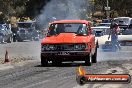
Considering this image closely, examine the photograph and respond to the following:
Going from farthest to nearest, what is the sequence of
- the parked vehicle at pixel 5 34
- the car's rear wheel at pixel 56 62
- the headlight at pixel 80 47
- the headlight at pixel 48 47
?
the parked vehicle at pixel 5 34 → the car's rear wheel at pixel 56 62 → the headlight at pixel 48 47 → the headlight at pixel 80 47

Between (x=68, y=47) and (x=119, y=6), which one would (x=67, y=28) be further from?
(x=119, y=6)

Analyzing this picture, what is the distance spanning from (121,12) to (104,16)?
3.17m

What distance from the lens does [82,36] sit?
17.5 m

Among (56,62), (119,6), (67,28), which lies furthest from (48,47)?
(119,6)

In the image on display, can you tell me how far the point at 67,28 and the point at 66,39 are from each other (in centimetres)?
112

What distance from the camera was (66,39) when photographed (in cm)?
1709

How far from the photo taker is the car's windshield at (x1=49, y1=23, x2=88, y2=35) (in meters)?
17.9

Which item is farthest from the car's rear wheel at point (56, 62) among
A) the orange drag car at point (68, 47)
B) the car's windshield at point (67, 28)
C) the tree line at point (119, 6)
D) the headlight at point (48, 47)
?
the tree line at point (119, 6)

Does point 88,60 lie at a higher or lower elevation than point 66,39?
lower

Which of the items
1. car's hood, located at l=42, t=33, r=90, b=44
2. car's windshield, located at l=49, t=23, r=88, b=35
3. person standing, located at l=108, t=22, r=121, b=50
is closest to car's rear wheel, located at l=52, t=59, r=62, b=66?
car's hood, located at l=42, t=33, r=90, b=44

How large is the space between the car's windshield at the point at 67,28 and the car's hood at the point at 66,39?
1.30 feet

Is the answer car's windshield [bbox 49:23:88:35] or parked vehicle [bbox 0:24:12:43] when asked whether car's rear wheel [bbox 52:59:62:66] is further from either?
parked vehicle [bbox 0:24:12:43]

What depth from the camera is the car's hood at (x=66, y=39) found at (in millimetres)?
16922

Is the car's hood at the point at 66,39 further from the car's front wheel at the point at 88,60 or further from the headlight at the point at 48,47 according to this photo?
the car's front wheel at the point at 88,60
